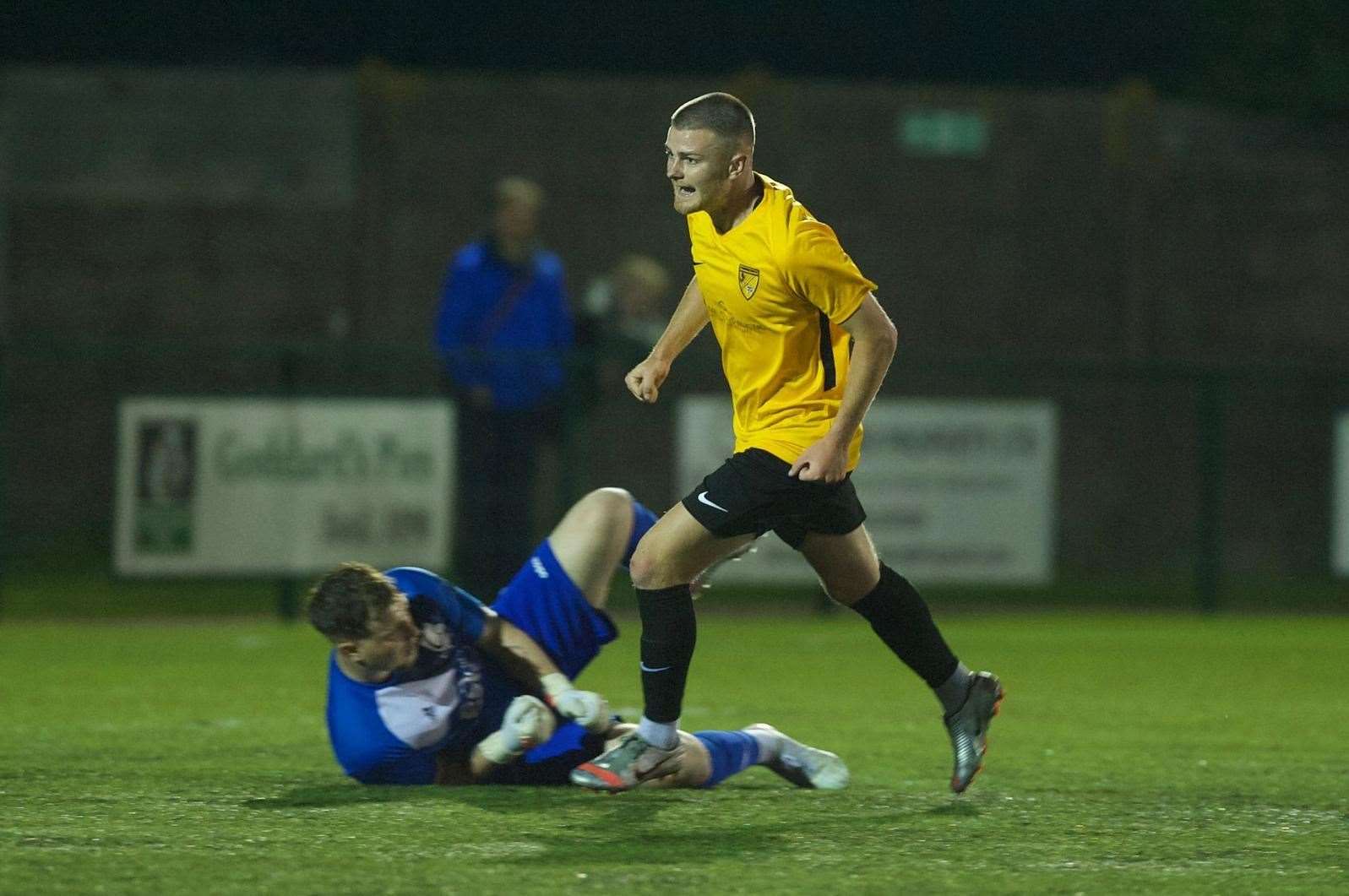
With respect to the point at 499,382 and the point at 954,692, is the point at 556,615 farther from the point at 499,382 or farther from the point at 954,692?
the point at 499,382

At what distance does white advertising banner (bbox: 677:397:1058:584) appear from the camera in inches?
456

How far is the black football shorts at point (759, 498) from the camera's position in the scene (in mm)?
4848

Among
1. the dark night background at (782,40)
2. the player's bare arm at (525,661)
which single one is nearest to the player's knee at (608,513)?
the player's bare arm at (525,661)

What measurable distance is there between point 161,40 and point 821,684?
485 inches

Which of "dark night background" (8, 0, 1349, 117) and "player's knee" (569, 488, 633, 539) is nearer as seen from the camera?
"player's knee" (569, 488, 633, 539)

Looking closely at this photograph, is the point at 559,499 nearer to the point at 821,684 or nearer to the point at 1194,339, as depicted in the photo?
the point at 821,684

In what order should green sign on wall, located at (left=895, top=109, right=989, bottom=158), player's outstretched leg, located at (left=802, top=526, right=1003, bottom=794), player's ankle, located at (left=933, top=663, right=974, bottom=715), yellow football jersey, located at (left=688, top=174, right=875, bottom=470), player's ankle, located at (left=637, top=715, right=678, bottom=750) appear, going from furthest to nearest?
green sign on wall, located at (left=895, top=109, right=989, bottom=158) → player's ankle, located at (left=933, top=663, right=974, bottom=715) → player's outstretched leg, located at (left=802, top=526, right=1003, bottom=794) → player's ankle, located at (left=637, top=715, right=678, bottom=750) → yellow football jersey, located at (left=688, top=174, right=875, bottom=470)

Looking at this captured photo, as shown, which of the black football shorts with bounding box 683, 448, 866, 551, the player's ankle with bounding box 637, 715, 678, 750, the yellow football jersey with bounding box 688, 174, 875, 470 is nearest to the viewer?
the yellow football jersey with bounding box 688, 174, 875, 470

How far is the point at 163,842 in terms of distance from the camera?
4.39 metres

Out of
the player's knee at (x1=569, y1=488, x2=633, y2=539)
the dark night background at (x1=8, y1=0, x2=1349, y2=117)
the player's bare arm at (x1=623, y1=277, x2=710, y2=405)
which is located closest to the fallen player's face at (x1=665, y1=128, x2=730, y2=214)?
the player's bare arm at (x1=623, y1=277, x2=710, y2=405)

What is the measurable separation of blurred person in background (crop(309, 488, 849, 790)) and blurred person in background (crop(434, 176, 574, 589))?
5848 millimetres

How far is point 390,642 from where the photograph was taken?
496cm

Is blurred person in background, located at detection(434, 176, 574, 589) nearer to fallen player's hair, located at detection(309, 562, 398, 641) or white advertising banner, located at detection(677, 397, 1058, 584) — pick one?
white advertising banner, located at detection(677, 397, 1058, 584)

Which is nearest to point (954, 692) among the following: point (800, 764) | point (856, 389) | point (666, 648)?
point (800, 764)
